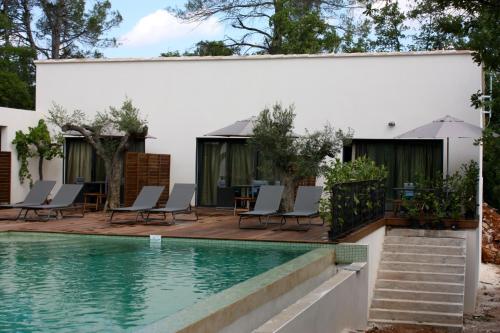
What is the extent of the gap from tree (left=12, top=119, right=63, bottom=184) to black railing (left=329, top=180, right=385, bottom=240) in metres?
10.2

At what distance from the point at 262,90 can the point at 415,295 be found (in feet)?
27.2

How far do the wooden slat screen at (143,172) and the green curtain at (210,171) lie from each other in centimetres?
103

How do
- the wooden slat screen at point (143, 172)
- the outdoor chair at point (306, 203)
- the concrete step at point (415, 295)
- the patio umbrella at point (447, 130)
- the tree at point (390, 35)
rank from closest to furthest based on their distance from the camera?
the concrete step at point (415, 295)
the outdoor chair at point (306, 203)
the patio umbrella at point (447, 130)
the wooden slat screen at point (143, 172)
the tree at point (390, 35)

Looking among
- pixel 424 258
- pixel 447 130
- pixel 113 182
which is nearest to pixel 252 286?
pixel 424 258

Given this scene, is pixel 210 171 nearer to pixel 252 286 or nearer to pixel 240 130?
pixel 240 130

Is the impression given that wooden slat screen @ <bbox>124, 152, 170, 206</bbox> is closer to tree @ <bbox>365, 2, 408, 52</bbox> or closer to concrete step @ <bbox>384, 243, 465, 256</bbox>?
concrete step @ <bbox>384, 243, 465, 256</bbox>

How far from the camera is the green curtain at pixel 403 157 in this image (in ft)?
60.6

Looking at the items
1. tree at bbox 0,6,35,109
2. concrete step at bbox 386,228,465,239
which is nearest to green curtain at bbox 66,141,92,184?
concrete step at bbox 386,228,465,239

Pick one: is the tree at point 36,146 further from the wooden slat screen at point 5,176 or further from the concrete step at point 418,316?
the concrete step at point 418,316

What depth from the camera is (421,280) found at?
13.3 meters

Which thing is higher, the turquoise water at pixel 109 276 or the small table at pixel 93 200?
the small table at pixel 93 200

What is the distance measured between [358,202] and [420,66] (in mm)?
6983

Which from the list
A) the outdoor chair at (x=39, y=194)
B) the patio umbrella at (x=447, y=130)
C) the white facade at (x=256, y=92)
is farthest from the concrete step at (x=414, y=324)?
the outdoor chair at (x=39, y=194)

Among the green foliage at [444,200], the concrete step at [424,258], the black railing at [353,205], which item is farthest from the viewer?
the green foliage at [444,200]
